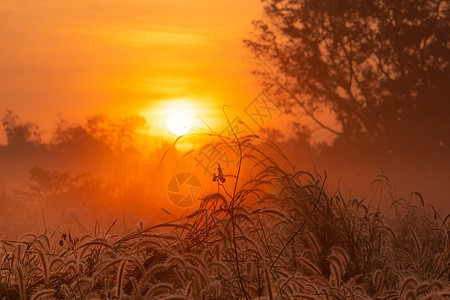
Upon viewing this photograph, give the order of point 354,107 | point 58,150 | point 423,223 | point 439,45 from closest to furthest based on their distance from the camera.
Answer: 1. point 423,223
2. point 439,45
3. point 354,107
4. point 58,150

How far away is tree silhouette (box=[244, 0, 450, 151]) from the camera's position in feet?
54.8

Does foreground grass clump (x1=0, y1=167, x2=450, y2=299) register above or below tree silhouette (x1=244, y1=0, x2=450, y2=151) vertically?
below

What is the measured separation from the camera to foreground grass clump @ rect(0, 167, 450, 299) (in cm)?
297

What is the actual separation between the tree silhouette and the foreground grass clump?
481 inches

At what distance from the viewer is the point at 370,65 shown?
17406 millimetres

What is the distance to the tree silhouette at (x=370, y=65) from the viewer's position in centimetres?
1670

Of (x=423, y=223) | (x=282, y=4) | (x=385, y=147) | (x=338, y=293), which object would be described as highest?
(x=282, y=4)

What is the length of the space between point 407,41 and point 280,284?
15010 millimetres

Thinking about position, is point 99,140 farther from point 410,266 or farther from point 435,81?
point 410,266

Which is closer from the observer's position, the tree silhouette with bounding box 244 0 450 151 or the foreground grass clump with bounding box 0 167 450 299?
the foreground grass clump with bounding box 0 167 450 299

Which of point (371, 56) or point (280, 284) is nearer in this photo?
point (280, 284)

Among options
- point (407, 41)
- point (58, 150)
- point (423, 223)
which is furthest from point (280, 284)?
point (58, 150)

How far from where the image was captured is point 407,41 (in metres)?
16.7

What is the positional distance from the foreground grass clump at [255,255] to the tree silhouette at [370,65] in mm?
12210
